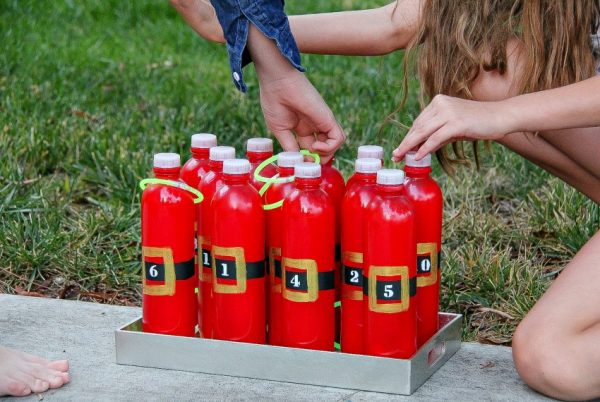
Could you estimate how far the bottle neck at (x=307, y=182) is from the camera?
249 centimetres

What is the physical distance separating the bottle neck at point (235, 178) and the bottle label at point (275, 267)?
216 mm

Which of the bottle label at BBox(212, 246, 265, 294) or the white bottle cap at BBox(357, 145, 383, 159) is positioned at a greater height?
the white bottle cap at BBox(357, 145, 383, 159)

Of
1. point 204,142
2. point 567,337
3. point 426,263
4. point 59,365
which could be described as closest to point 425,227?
point 426,263

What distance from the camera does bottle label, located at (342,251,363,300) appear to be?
2.57 meters

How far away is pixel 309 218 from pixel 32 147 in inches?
82.7

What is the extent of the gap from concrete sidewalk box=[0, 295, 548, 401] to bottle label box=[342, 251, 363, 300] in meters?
0.23

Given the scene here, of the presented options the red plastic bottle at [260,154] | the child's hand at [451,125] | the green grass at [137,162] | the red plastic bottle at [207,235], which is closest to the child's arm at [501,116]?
the child's hand at [451,125]

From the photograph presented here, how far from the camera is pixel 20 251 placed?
3.45m

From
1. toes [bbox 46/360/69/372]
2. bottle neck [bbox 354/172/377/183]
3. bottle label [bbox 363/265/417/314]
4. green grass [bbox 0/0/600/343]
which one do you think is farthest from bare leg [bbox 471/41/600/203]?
toes [bbox 46/360/69/372]

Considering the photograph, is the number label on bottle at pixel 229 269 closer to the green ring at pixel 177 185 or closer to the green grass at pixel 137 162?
the green ring at pixel 177 185

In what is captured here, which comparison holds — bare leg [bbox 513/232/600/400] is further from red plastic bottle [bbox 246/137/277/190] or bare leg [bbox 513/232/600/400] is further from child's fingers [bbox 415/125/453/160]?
red plastic bottle [bbox 246/137/277/190]

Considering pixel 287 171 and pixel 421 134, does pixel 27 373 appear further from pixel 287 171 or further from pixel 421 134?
pixel 421 134

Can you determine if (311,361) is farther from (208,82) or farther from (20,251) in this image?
(208,82)

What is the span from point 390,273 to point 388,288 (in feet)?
0.12
